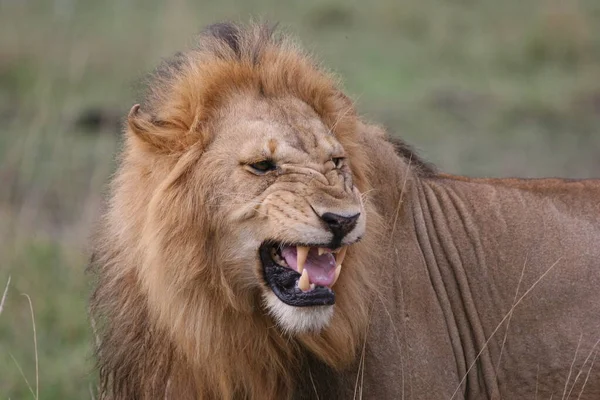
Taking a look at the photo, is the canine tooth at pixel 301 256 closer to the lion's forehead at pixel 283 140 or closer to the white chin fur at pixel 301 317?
the white chin fur at pixel 301 317

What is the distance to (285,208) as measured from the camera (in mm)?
3941

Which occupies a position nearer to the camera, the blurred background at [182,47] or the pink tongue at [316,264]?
the pink tongue at [316,264]

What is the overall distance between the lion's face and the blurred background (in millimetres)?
2434

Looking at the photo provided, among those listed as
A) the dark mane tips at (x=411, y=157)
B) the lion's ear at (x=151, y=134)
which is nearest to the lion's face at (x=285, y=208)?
the lion's ear at (x=151, y=134)

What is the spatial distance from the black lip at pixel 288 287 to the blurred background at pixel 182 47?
2.44 meters

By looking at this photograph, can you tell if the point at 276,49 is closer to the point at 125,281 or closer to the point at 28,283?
the point at 125,281

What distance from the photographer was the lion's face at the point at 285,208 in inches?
154

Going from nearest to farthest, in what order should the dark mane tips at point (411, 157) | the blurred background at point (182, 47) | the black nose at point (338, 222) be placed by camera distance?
the black nose at point (338, 222) < the dark mane tips at point (411, 157) < the blurred background at point (182, 47)

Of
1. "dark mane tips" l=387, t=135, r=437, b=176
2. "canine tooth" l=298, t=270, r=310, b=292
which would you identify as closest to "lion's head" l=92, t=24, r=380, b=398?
"canine tooth" l=298, t=270, r=310, b=292

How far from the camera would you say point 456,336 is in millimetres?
4660

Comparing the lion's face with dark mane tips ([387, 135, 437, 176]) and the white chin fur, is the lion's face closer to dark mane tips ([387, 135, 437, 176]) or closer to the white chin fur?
the white chin fur

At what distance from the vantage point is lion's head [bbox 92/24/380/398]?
4.00 m

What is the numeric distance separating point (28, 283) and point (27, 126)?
280cm

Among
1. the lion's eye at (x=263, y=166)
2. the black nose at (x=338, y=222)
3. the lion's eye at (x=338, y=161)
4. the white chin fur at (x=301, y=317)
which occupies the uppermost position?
the lion's eye at (x=338, y=161)
